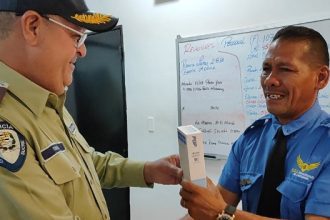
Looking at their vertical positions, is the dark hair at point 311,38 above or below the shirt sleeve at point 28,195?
above

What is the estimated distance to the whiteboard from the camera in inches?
89.0

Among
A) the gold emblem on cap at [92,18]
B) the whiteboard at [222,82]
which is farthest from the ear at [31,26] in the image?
the whiteboard at [222,82]

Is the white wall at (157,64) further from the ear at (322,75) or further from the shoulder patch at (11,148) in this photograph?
the shoulder patch at (11,148)

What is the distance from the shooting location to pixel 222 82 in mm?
2424

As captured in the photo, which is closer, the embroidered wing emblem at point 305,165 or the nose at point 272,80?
the embroidered wing emblem at point 305,165

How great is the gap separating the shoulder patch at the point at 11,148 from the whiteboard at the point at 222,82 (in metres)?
1.72

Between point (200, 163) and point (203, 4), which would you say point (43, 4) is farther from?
point (203, 4)

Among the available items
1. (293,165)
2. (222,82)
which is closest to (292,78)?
(293,165)

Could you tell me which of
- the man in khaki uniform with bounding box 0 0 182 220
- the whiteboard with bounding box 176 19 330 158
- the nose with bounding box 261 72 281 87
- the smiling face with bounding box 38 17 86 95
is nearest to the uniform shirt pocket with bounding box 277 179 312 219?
the nose with bounding box 261 72 281 87

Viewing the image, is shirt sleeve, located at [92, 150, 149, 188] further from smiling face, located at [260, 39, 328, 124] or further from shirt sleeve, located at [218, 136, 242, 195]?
smiling face, located at [260, 39, 328, 124]

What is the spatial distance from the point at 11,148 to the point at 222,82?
1.81 meters

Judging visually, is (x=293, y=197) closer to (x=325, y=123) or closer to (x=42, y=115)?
(x=325, y=123)

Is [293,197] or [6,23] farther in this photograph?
[293,197]

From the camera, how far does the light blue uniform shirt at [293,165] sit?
3.46 ft
